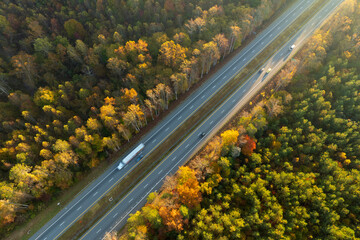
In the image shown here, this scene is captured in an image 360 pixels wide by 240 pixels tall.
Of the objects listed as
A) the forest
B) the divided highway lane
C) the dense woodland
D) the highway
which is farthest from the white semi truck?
the dense woodland

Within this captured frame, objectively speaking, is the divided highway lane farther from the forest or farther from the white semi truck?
the forest

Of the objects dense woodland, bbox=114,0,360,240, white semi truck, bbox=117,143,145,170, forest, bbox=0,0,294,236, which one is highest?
forest, bbox=0,0,294,236

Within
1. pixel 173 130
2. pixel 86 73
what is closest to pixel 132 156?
pixel 173 130

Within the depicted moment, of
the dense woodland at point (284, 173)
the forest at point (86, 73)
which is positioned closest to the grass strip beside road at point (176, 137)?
the dense woodland at point (284, 173)

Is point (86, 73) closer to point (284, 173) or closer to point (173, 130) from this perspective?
point (173, 130)

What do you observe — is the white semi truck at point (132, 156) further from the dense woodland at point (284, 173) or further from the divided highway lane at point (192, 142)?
the dense woodland at point (284, 173)

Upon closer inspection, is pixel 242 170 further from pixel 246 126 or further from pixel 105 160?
pixel 105 160

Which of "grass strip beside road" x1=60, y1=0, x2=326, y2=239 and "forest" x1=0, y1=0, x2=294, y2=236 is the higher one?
"forest" x1=0, y1=0, x2=294, y2=236
